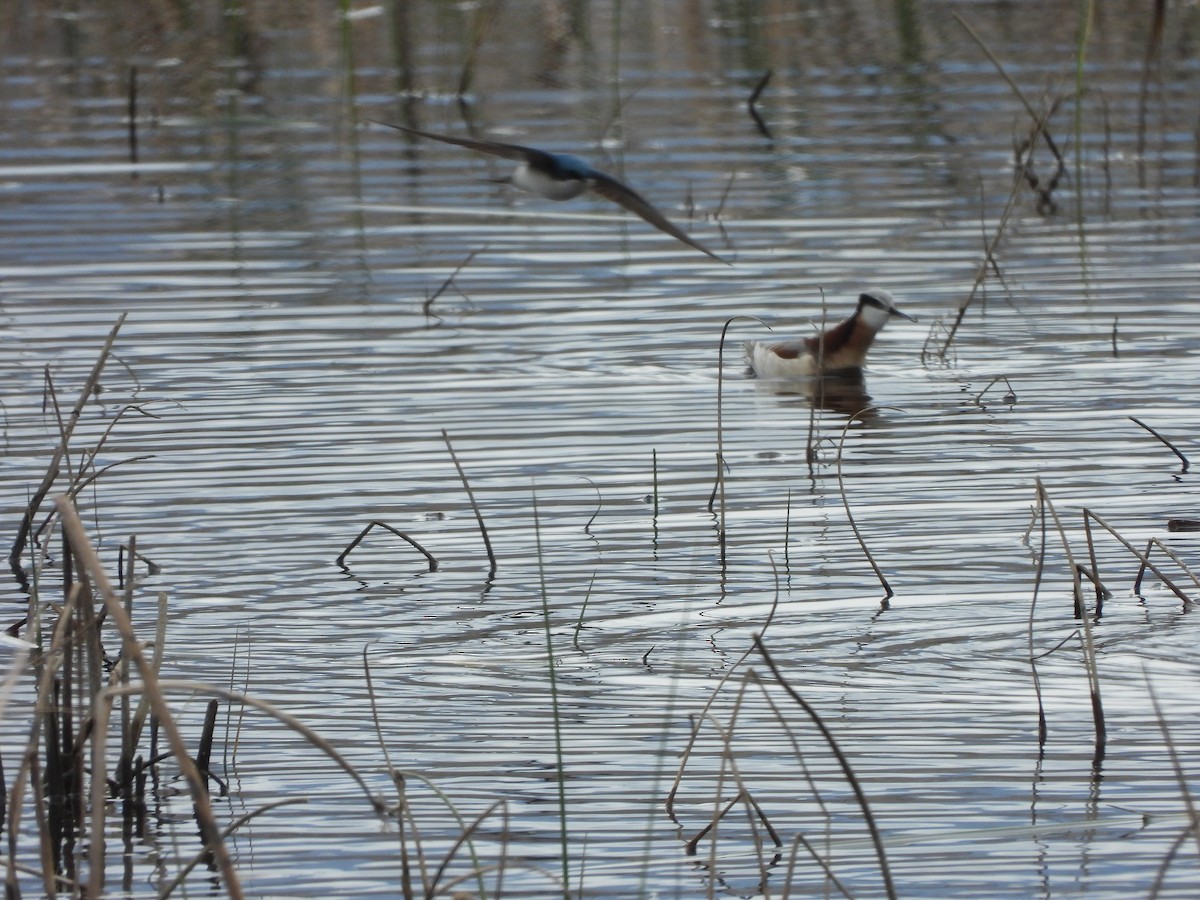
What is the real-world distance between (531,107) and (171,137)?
3.09 meters

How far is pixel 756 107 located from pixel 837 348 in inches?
318

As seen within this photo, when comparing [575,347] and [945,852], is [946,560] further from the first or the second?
[575,347]

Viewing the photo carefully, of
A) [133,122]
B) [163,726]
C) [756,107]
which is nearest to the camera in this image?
[163,726]

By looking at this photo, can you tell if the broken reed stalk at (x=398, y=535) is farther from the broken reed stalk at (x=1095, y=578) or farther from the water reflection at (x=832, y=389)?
the water reflection at (x=832, y=389)

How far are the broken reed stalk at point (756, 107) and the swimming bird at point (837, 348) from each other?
6453 mm

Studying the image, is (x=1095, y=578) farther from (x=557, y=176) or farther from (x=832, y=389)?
(x=832, y=389)

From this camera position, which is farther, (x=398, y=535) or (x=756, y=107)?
(x=756, y=107)

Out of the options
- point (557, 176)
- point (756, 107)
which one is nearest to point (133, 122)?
point (756, 107)

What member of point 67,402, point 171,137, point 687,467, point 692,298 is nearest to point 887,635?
point 687,467

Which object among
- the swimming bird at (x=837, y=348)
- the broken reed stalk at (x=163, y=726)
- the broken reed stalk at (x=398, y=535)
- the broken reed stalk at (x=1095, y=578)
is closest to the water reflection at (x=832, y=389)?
the swimming bird at (x=837, y=348)

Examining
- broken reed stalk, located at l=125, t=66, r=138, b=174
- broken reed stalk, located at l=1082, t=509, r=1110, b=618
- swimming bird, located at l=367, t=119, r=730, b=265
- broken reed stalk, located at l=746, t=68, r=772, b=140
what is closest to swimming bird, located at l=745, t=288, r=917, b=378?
swimming bird, located at l=367, t=119, r=730, b=265

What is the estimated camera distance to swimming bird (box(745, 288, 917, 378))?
11031 mm

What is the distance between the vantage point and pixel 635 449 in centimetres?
923

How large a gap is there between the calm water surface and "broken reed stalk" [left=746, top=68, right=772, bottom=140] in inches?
5.6
